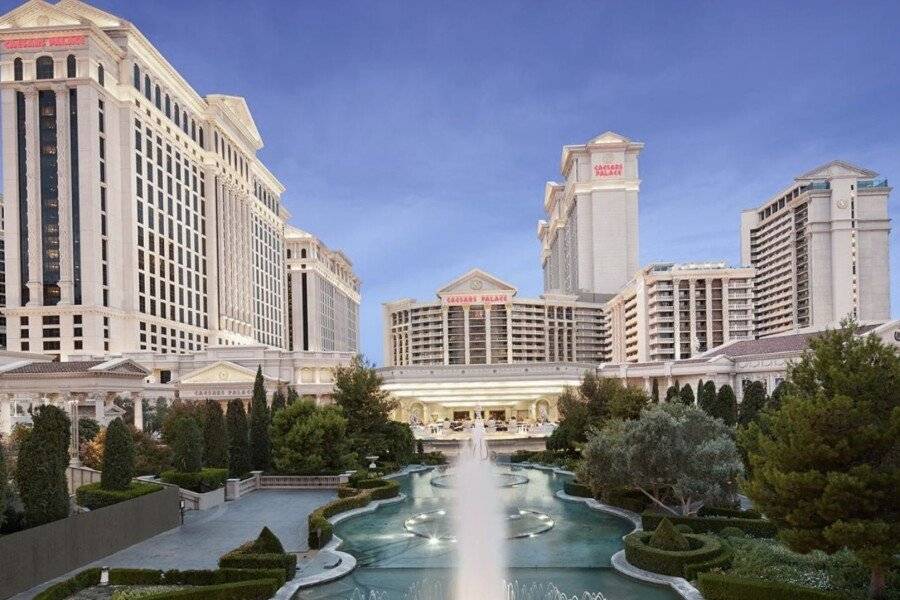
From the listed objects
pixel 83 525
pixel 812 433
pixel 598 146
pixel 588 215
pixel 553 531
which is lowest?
pixel 553 531

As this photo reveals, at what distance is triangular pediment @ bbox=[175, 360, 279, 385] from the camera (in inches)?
3095

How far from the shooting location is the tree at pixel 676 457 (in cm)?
2714

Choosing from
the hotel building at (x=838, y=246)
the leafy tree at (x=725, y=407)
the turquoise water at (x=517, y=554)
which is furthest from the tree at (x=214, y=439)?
the hotel building at (x=838, y=246)

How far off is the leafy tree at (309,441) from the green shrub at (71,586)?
21.1 metres

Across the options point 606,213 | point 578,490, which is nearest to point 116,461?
point 578,490

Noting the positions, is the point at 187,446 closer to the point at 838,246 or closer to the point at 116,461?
the point at 116,461

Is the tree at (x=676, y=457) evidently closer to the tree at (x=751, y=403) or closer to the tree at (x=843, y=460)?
the tree at (x=843, y=460)

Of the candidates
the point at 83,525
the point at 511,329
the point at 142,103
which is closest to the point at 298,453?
the point at 83,525

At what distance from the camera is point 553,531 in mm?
29297

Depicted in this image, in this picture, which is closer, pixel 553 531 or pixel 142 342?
pixel 553 531

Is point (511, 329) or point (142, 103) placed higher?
point (142, 103)

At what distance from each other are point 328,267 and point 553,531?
166 metres

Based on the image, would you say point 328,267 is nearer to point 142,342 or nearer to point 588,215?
point 588,215

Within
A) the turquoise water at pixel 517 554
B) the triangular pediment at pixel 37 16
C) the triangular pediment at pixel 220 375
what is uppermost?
the triangular pediment at pixel 37 16
